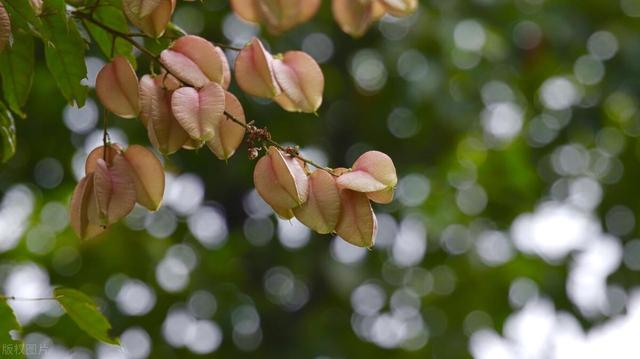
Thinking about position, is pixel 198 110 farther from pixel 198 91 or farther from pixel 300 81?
pixel 300 81

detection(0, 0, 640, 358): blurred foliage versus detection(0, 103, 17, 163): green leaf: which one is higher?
detection(0, 103, 17, 163): green leaf

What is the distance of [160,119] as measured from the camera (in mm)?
954

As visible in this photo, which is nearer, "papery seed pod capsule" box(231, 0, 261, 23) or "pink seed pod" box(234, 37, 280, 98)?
"pink seed pod" box(234, 37, 280, 98)

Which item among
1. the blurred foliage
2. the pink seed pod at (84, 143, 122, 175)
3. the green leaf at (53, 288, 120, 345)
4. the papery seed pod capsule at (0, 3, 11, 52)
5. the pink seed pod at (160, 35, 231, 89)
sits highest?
the papery seed pod capsule at (0, 3, 11, 52)

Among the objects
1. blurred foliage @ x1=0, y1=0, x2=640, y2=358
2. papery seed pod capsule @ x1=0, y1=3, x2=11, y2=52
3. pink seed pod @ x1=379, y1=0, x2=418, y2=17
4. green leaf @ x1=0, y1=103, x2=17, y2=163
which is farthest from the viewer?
blurred foliage @ x1=0, y1=0, x2=640, y2=358

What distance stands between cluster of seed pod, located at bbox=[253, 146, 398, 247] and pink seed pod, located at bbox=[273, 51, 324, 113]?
0.12m

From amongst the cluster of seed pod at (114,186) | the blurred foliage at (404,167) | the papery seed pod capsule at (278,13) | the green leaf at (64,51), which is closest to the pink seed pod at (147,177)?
the cluster of seed pod at (114,186)

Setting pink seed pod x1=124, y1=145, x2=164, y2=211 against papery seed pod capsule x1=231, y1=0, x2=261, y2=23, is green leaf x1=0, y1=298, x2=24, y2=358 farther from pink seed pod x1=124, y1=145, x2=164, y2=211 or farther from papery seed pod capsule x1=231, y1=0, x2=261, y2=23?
papery seed pod capsule x1=231, y1=0, x2=261, y2=23

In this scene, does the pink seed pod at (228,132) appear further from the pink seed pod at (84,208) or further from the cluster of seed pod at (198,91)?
the pink seed pod at (84,208)

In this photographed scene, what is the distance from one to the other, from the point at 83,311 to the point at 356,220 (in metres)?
0.37

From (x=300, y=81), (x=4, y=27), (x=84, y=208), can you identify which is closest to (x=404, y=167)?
(x=300, y=81)

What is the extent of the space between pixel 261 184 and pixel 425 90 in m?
1.83

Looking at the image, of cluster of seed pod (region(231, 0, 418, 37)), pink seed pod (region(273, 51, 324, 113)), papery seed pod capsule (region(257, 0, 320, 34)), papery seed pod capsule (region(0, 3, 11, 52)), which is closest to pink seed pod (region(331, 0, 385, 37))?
cluster of seed pod (region(231, 0, 418, 37))

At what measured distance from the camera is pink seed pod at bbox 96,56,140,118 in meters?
0.99
